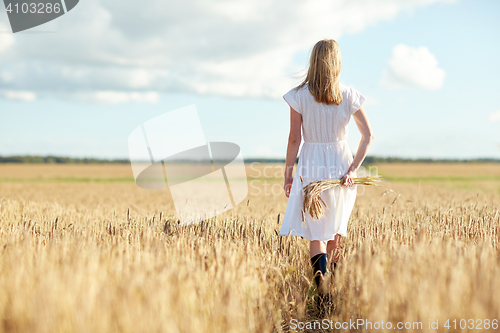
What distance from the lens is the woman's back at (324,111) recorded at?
124 inches

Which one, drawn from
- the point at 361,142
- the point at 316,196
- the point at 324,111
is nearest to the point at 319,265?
the point at 316,196

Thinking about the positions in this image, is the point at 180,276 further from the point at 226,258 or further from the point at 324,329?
the point at 324,329

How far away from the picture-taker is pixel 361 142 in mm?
Answer: 3291

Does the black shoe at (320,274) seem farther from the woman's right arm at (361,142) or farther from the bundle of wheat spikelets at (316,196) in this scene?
the woman's right arm at (361,142)

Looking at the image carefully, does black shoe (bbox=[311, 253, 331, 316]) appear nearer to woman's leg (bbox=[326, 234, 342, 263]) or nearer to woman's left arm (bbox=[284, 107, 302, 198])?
woman's leg (bbox=[326, 234, 342, 263])

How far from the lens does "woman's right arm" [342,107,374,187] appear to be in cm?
319

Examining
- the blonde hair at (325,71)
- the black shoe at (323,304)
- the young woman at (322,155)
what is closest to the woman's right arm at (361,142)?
the young woman at (322,155)

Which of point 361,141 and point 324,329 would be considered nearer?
point 324,329

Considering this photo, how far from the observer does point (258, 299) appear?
2.73 meters

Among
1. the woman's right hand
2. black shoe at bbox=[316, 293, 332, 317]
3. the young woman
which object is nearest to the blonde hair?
the young woman

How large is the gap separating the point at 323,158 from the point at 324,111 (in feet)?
1.38

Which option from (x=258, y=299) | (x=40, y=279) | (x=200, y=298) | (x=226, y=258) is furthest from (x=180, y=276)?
(x=40, y=279)

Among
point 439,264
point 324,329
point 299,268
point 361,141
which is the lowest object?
point 324,329

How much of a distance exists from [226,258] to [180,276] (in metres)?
0.44
